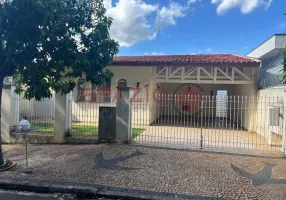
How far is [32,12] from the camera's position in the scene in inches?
187

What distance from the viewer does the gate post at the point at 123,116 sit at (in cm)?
786

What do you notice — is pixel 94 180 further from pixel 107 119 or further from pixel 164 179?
pixel 107 119

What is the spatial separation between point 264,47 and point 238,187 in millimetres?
11068

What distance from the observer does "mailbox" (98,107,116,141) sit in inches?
317

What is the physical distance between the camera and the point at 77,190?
4590 millimetres

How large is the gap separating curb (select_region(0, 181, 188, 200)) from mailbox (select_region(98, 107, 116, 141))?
134 inches

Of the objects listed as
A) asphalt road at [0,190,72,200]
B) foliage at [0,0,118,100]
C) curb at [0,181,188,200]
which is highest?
foliage at [0,0,118,100]

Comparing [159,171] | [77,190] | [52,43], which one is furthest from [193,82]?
[77,190]

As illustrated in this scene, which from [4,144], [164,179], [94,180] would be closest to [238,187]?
[164,179]

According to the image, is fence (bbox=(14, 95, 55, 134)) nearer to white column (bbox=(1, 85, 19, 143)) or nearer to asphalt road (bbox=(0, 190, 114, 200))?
white column (bbox=(1, 85, 19, 143))

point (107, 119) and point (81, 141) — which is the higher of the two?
point (107, 119)

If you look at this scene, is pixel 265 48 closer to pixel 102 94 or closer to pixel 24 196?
pixel 102 94

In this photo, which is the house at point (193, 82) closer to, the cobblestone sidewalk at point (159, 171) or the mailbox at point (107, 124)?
the mailbox at point (107, 124)

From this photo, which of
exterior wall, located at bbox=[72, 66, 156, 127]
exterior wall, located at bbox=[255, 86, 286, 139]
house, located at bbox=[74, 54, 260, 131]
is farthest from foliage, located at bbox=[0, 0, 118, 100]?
exterior wall, located at bbox=[72, 66, 156, 127]
